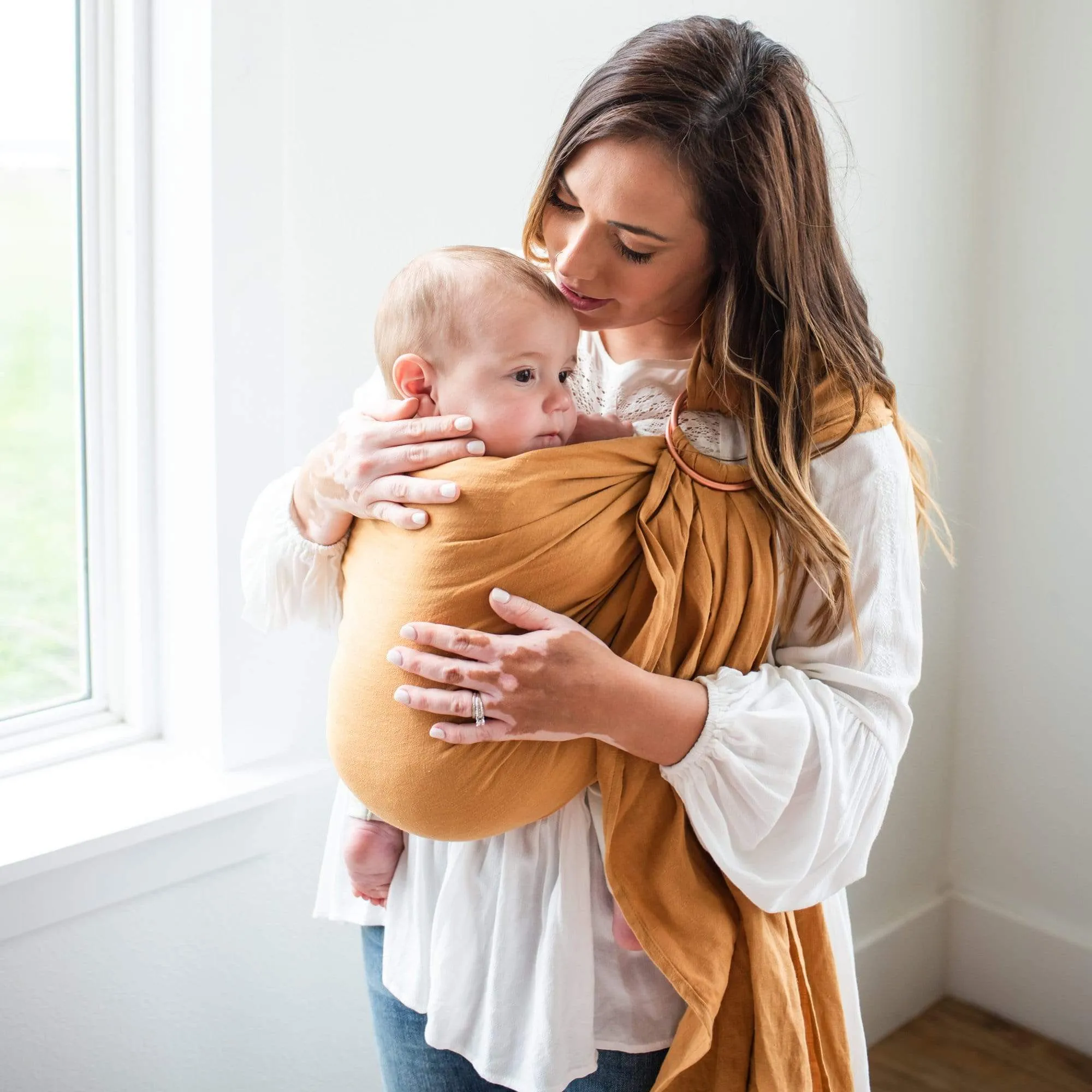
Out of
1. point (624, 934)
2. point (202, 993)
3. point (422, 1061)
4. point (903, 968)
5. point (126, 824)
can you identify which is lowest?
point (903, 968)

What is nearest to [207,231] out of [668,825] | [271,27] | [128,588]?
[271,27]

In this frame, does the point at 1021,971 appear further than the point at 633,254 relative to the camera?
Yes

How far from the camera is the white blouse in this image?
1048 millimetres

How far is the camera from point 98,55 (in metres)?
1.52

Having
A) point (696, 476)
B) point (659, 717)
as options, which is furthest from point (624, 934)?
point (696, 476)

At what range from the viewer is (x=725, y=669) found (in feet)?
3.51

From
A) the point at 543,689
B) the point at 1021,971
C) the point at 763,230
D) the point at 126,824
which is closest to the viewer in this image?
the point at 543,689

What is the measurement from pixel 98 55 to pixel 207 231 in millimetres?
335

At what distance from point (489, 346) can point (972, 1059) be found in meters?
2.16

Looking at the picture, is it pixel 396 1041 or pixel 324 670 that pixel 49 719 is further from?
pixel 396 1041

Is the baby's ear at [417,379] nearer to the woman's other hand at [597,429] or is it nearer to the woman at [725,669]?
the woman at [725,669]

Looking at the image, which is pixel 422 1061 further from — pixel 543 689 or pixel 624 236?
pixel 624 236

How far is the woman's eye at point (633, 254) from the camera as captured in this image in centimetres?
112

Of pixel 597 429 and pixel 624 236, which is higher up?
pixel 624 236
